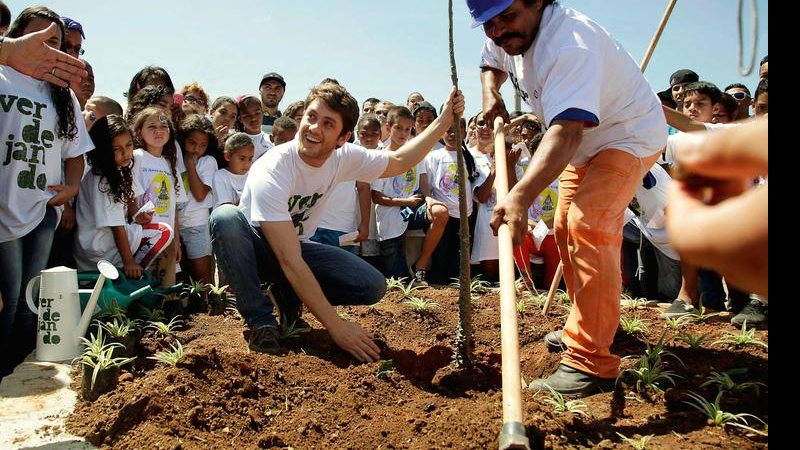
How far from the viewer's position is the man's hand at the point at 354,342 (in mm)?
3480

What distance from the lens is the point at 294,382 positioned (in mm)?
3145

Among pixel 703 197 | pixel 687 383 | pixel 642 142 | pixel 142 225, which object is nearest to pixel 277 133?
pixel 142 225

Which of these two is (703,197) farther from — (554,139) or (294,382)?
(294,382)

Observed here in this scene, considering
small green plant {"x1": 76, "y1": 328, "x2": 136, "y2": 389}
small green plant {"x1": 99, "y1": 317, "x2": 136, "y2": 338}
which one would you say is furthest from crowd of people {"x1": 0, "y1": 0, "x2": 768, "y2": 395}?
small green plant {"x1": 76, "y1": 328, "x2": 136, "y2": 389}

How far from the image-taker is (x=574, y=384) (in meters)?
3.01

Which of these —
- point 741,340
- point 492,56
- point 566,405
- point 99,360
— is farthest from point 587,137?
point 99,360

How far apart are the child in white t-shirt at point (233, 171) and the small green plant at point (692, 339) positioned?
4252mm

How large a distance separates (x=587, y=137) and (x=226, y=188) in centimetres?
403

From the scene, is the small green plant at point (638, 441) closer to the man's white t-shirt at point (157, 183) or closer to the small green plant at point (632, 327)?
the small green plant at point (632, 327)

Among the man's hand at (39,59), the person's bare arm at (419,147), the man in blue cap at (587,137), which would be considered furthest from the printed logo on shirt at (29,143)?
the man in blue cap at (587,137)

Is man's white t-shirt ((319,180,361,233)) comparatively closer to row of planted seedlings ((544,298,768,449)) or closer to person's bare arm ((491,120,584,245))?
row of planted seedlings ((544,298,768,449))

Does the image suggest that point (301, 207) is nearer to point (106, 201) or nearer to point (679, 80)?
point (106, 201)

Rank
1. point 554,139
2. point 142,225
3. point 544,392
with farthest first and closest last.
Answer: point 142,225, point 544,392, point 554,139

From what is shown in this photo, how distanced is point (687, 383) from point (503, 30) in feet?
6.83
